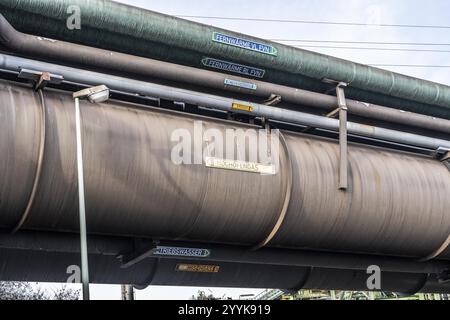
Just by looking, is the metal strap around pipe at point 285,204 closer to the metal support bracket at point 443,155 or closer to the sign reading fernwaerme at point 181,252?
the sign reading fernwaerme at point 181,252

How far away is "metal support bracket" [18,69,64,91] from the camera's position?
8.88 meters

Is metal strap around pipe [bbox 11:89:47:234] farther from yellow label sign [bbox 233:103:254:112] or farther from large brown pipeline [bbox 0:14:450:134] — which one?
yellow label sign [bbox 233:103:254:112]

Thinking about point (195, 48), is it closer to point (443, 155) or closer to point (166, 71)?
point (166, 71)

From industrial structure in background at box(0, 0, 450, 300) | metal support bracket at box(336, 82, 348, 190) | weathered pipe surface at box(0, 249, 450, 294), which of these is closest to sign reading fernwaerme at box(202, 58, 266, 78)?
industrial structure in background at box(0, 0, 450, 300)

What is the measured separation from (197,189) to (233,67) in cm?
271

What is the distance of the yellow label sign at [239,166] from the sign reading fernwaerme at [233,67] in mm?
2021

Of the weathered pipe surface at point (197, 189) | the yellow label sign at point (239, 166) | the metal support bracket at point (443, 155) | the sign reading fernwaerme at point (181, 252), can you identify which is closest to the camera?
the weathered pipe surface at point (197, 189)

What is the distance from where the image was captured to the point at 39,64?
9008 mm

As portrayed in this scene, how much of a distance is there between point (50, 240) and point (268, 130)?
413 centimetres

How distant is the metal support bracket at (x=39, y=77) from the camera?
888 cm

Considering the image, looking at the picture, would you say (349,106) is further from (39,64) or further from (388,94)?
(39,64)

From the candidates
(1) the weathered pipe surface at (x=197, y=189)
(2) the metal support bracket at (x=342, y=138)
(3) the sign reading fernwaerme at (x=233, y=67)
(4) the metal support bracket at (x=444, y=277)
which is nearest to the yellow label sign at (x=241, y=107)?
(1) the weathered pipe surface at (x=197, y=189)
